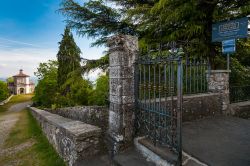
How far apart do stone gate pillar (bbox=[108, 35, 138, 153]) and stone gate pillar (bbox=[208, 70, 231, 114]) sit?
401 cm

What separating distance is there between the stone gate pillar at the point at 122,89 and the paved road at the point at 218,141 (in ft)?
→ 4.14

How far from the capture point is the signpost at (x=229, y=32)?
6.05 meters

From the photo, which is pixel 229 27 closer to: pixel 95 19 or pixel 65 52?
pixel 95 19

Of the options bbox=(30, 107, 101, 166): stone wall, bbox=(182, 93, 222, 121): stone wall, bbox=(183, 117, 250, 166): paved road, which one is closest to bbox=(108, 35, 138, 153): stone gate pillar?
bbox=(30, 107, 101, 166): stone wall

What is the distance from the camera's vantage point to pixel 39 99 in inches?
1016

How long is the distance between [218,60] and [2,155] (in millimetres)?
8775

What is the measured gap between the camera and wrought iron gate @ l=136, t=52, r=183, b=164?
10.1 ft

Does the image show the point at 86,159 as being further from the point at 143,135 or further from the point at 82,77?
the point at 82,77

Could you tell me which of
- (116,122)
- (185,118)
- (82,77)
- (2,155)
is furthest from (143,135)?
(82,77)

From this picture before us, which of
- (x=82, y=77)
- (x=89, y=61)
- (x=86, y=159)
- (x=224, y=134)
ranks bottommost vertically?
(x=86, y=159)

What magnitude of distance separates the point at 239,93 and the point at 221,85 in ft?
8.66

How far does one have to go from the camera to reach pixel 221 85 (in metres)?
6.64

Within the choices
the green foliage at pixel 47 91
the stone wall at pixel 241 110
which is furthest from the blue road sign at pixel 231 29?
the green foliage at pixel 47 91

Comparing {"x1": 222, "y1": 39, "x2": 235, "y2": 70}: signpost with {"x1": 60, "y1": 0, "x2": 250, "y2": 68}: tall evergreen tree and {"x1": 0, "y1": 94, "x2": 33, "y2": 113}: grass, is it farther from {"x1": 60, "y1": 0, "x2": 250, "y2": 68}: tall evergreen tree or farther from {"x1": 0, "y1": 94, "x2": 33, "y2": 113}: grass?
{"x1": 0, "y1": 94, "x2": 33, "y2": 113}: grass
